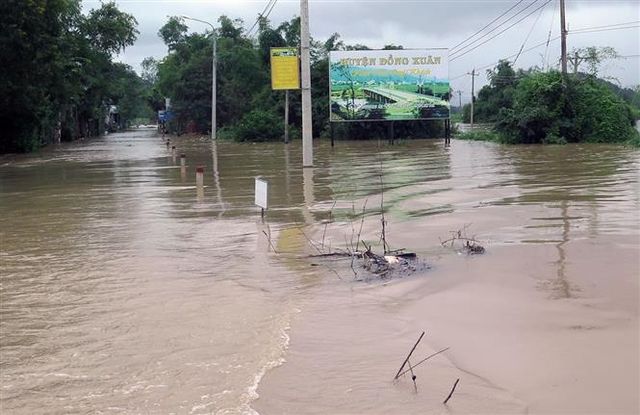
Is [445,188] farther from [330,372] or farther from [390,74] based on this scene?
[390,74]

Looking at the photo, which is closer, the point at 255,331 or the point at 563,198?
the point at 255,331

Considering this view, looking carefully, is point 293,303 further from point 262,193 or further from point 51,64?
point 51,64

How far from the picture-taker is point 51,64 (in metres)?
28.0

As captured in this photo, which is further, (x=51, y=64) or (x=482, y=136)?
(x=482, y=136)

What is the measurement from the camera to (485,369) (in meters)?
4.69

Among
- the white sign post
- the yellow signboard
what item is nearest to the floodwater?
the white sign post

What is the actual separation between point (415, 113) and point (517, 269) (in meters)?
33.2

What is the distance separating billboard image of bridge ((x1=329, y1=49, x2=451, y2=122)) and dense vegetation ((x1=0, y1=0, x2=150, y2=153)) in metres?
14.7

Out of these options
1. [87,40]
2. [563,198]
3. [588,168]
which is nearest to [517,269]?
[563,198]

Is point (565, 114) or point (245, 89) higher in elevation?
point (245, 89)

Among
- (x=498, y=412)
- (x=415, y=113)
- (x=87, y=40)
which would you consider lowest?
(x=498, y=412)

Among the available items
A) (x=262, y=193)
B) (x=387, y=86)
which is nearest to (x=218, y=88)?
(x=387, y=86)

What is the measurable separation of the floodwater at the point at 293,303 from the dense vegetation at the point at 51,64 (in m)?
14.6

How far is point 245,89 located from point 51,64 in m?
37.5
